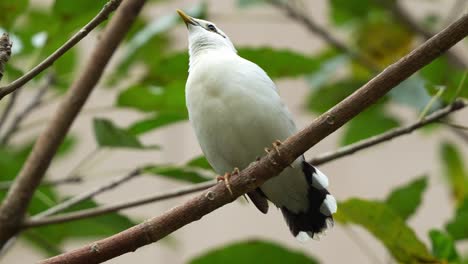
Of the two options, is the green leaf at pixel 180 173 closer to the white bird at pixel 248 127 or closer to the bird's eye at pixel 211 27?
the white bird at pixel 248 127

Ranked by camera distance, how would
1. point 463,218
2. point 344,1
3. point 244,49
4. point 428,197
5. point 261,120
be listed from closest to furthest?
point 261,120
point 463,218
point 244,49
point 344,1
point 428,197

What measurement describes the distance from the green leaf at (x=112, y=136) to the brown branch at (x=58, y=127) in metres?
0.10

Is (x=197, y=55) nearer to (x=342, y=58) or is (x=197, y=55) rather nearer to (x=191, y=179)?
(x=191, y=179)

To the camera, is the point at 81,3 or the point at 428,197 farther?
the point at 428,197

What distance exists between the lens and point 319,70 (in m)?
2.23

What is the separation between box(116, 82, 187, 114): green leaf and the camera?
73.0 inches

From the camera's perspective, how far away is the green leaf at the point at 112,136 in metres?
1.70

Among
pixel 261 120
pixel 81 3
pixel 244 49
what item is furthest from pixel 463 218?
pixel 81 3

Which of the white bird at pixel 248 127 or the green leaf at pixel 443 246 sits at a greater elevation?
the white bird at pixel 248 127

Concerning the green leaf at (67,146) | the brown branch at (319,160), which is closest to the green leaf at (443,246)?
the brown branch at (319,160)

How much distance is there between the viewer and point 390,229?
1.61 metres

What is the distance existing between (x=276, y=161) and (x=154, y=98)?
2.51 feet

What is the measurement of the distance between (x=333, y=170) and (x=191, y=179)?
2857 mm

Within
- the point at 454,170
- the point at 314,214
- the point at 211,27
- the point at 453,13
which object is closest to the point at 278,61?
the point at 211,27
